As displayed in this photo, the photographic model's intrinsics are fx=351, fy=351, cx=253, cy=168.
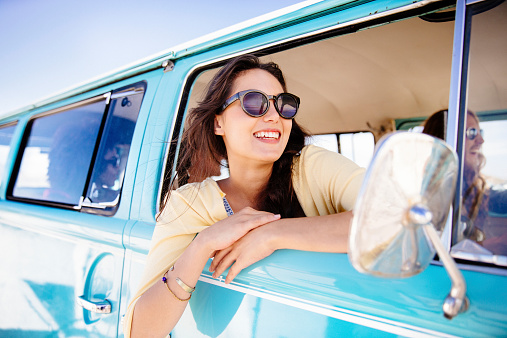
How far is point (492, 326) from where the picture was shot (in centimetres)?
73

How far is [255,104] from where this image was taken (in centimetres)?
140

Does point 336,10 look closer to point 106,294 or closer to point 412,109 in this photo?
point 106,294

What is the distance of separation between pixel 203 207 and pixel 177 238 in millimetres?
153

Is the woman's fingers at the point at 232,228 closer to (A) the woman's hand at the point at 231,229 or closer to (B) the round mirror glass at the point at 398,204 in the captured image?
Answer: (A) the woman's hand at the point at 231,229

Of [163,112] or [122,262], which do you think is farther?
[163,112]

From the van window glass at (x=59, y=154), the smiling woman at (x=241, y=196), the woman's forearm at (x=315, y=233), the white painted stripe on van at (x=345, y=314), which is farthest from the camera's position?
the van window glass at (x=59, y=154)

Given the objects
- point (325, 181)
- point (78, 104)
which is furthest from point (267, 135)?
point (78, 104)

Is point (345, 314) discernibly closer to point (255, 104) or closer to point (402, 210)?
point (402, 210)

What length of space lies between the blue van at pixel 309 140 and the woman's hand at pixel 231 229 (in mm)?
117

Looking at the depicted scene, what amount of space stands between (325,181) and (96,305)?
1184mm

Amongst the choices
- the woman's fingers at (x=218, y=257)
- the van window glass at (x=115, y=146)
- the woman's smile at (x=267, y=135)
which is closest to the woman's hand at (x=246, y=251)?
the woman's fingers at (x=218, y=257)

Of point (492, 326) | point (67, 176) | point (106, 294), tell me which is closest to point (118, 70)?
point (67, 176)

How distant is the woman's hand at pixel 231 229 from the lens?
1120 mm

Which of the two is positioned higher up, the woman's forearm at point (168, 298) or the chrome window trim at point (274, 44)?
the chrome window trim at point (274, 44)
